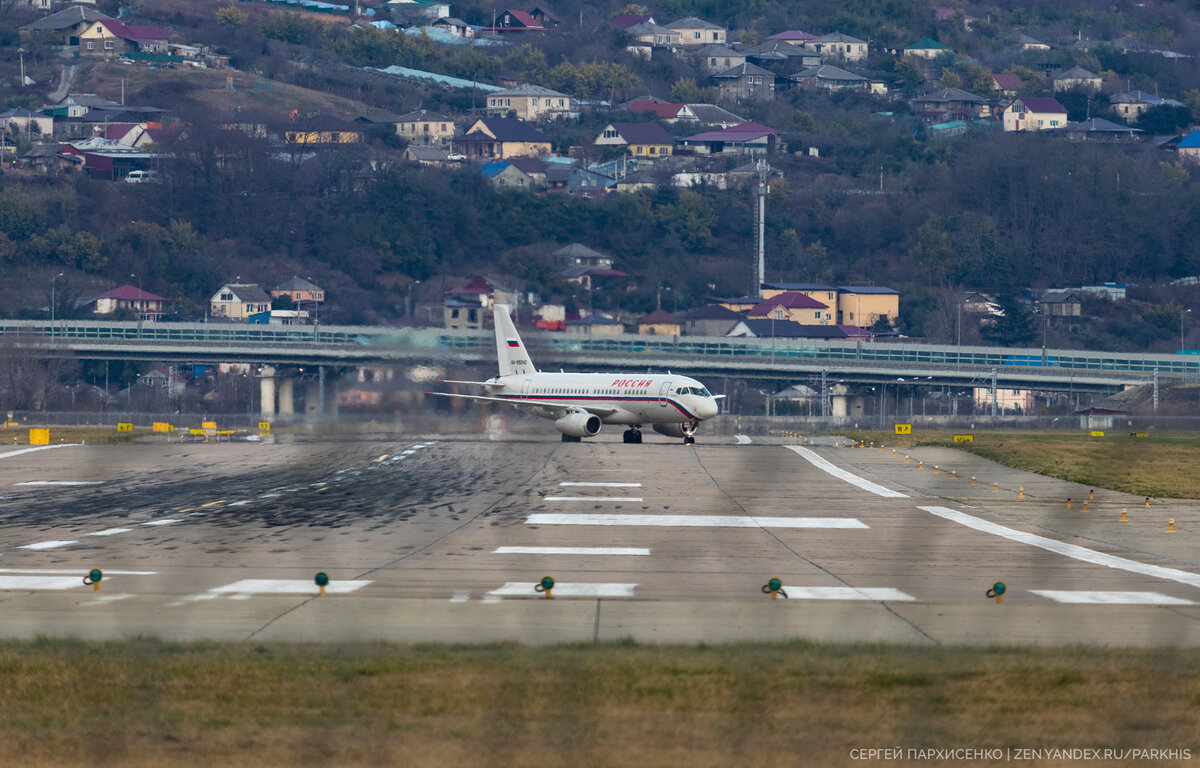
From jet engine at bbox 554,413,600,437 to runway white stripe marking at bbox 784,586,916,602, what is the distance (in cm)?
4657

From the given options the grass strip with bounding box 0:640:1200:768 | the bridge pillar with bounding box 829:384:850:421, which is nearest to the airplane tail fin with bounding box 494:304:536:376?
the grass strip with bounding box 0:640:1200:768

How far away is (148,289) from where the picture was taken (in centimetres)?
19862

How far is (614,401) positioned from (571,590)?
48233 mm

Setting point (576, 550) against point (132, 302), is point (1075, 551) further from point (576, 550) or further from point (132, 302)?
point (132, 302)

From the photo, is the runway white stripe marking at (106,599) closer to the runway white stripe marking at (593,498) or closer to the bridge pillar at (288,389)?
the runway white stripe marking at (593,498)

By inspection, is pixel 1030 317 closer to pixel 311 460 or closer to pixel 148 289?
pixel 148 289

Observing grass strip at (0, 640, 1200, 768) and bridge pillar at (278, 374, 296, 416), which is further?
bridge pillar at (278, 374, 296, 416)

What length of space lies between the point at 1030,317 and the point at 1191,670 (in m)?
185

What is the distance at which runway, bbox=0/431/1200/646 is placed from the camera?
892 inches

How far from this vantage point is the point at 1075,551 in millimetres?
32625

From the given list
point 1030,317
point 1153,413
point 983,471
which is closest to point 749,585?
point 983,471

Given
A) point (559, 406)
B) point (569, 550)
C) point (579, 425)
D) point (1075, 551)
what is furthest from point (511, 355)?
point (1075, 551)

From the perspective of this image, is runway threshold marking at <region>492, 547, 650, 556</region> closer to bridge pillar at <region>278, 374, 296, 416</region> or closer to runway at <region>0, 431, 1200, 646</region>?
runway at <region>0, 431, 1200, 646</region>

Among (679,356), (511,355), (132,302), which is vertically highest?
(132,302)
